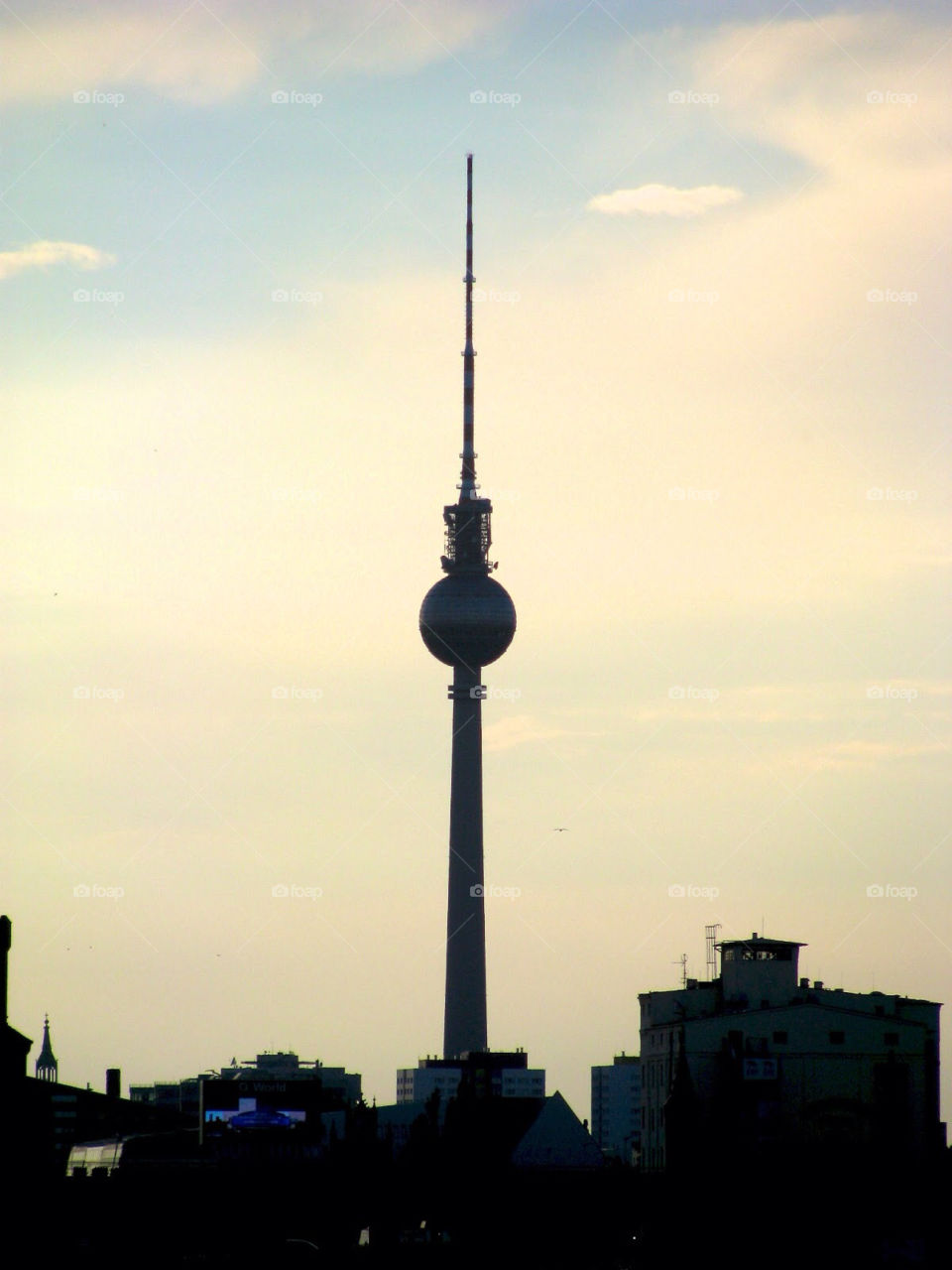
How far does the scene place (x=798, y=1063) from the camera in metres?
174

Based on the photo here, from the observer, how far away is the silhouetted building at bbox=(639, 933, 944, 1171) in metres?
170

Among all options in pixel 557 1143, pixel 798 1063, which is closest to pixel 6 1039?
pixel 557 1143

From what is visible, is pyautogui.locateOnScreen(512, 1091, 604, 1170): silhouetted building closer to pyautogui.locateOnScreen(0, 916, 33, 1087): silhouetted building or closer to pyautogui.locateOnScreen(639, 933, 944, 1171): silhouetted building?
pyautogui.locateOnScreen(639, 933, 944, 1171): silhouetted building

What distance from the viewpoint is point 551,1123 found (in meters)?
172

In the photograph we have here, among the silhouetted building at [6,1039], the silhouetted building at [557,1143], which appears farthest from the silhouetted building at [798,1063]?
the silhouetted building at [6,1039]

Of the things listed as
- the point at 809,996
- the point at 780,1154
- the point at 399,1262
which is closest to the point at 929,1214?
the point at 780,1154

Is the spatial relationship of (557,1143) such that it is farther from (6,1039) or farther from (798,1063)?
(6,1039)

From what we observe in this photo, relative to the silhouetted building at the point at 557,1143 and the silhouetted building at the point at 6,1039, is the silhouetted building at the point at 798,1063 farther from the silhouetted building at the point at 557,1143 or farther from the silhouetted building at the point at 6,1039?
the silhouetted building at the point at 6,1039

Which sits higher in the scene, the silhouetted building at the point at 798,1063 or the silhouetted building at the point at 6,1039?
the silhouetted building at the point at 798,1063

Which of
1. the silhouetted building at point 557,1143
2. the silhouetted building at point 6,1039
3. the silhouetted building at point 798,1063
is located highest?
the silhouetted building at point 798,1063

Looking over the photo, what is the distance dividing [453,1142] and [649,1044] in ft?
101

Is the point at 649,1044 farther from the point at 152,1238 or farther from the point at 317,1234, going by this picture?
the point at 152,1238

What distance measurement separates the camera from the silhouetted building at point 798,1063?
169500mm

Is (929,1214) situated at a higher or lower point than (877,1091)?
lower
